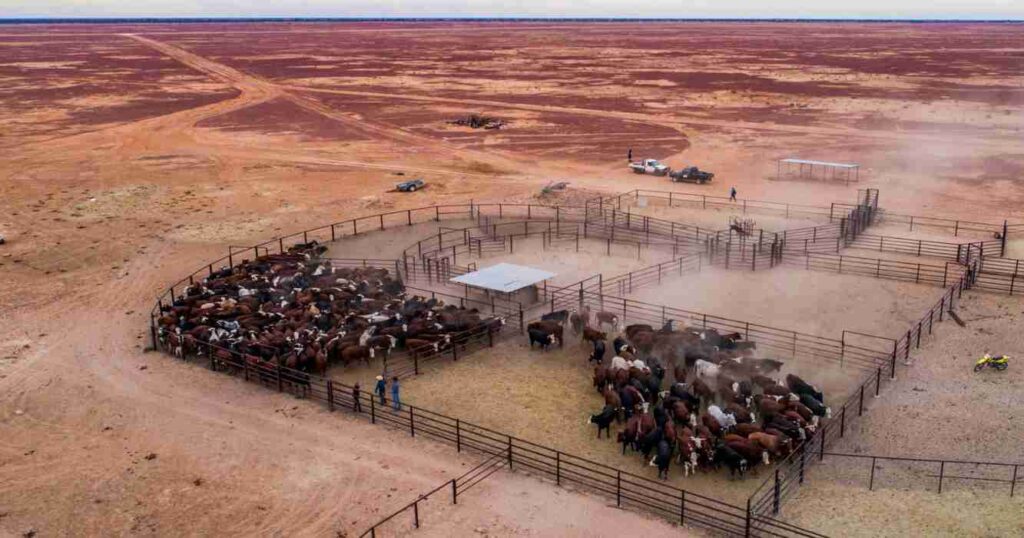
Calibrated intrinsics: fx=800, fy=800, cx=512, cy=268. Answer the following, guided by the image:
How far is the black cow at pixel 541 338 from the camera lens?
22672 millimetres

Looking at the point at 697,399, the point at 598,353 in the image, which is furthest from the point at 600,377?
the point at 697,399

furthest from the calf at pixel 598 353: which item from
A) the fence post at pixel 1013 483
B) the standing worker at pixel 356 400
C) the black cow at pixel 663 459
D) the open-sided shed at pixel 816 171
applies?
the open-sided shed at pixel 816 171

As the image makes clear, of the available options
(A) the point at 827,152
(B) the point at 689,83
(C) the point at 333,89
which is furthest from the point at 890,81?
(C) the point at 333,89

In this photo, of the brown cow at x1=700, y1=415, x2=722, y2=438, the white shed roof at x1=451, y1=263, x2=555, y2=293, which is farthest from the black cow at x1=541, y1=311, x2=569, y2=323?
the brown cow at x1=700, y1=415, x2=722, y2=438

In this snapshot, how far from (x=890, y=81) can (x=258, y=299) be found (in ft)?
296

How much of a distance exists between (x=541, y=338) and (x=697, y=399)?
17.5ft

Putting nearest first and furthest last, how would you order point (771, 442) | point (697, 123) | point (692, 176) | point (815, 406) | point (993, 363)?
Result: point (771, 442) → point (815, 406) → point (993, 363) → point (692, 176) → point (697, 123)

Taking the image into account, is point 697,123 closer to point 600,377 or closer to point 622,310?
point 622,310

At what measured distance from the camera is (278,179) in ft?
158

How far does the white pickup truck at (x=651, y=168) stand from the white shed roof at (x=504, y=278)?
70.4 feet

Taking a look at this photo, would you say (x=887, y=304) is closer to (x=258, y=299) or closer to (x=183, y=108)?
(x=258, y=299)

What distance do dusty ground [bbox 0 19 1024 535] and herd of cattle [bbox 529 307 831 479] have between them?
2.76 meters

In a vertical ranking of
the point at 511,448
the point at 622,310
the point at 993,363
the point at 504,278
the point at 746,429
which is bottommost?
the point at 511,448

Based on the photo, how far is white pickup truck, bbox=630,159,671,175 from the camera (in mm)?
46406
